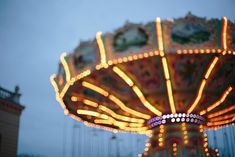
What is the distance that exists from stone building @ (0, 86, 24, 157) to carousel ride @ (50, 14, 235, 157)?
522 centimetres

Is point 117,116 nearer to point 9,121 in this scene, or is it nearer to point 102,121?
point 102,121

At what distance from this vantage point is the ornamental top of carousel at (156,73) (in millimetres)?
11750

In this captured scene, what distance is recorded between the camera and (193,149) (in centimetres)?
1412

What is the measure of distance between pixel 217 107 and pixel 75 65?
258 inches

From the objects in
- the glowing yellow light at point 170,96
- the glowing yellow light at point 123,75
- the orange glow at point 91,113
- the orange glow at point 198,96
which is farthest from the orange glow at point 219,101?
the orange glow at point 91,113

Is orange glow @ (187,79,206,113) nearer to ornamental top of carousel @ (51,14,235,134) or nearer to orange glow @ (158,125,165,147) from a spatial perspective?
ornamental top of carousel @ (51,14,235,134)

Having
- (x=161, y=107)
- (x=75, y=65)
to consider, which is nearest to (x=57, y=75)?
(x=75, y=65)

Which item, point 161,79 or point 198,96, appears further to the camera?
point 198,96

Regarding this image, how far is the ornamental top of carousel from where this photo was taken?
463 inches

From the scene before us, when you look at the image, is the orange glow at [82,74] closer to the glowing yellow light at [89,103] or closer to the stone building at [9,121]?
the glowing yellow light at [89,103]

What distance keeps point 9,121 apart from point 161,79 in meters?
11.2

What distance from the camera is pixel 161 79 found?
13086 millimetres

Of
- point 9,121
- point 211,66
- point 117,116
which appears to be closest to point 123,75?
point 211,66

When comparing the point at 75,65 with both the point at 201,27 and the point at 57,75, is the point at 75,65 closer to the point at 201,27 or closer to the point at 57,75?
the point at 57,75
